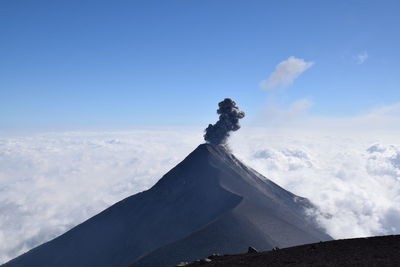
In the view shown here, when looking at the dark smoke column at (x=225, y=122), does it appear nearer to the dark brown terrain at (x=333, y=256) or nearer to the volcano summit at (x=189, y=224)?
the volcano summit at (x=189, y=224)

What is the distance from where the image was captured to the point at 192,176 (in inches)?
5162

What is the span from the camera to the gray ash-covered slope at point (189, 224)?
81875mm

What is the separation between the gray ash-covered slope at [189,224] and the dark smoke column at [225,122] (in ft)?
41.8

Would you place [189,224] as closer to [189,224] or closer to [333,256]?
[189,224]

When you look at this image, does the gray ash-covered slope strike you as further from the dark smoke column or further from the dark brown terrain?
the dark brown terrain

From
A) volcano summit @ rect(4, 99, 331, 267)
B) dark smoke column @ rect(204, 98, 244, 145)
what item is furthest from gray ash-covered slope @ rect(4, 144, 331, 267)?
dark smoke column @ rect(204, 98, 244, 145)

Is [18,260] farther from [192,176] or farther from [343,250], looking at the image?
[343,250]

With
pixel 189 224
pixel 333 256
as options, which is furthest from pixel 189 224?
pixel 333 256

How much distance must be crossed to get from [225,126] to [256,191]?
3959cm

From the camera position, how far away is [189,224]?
104 metres

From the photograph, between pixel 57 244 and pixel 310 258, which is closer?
pixel 310 258

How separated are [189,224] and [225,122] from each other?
60152 mm

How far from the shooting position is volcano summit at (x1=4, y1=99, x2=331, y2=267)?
8175 cm

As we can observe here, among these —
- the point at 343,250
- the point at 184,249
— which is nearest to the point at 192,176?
the point at 184,249
